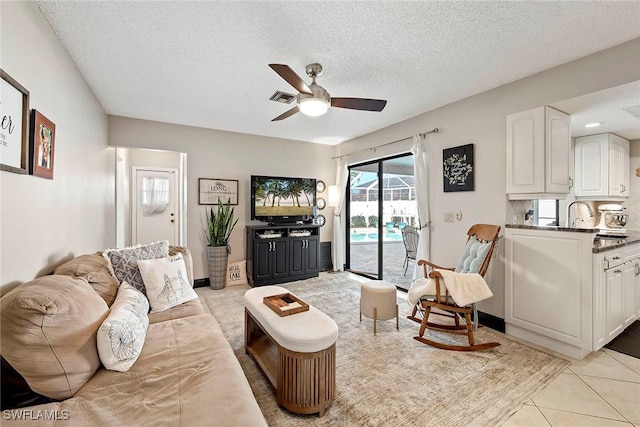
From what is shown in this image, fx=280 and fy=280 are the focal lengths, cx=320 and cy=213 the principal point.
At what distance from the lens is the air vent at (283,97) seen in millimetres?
3072

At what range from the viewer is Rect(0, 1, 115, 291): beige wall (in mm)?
1413

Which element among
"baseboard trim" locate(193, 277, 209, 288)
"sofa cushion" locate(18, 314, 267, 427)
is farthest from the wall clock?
"sofa cushion" locate(18, 314, 267, 427)

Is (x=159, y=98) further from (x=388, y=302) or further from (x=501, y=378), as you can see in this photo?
(x=501, y=378)

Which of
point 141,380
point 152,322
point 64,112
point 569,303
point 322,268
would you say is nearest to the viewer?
point 141,380

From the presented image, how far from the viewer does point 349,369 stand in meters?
2.19

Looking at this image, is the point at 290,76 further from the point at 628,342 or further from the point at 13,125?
the point at 628,342

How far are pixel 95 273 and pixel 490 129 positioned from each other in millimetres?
3755

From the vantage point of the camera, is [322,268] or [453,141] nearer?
[453,141]

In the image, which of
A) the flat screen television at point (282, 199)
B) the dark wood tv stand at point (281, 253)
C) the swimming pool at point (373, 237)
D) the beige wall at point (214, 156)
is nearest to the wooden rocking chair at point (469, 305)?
the swimming pool at point (373, 237)

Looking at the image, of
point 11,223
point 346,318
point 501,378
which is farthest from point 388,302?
point 11,223

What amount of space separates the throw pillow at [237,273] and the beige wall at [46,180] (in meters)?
1.90

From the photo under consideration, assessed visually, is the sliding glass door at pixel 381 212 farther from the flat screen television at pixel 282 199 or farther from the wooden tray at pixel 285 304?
the wooden tray at pixel 285 304

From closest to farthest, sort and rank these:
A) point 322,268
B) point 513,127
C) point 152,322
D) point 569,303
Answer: point 152,322
point 569,303
point 513,127
point 322,268

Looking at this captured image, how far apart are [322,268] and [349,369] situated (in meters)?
3.38
